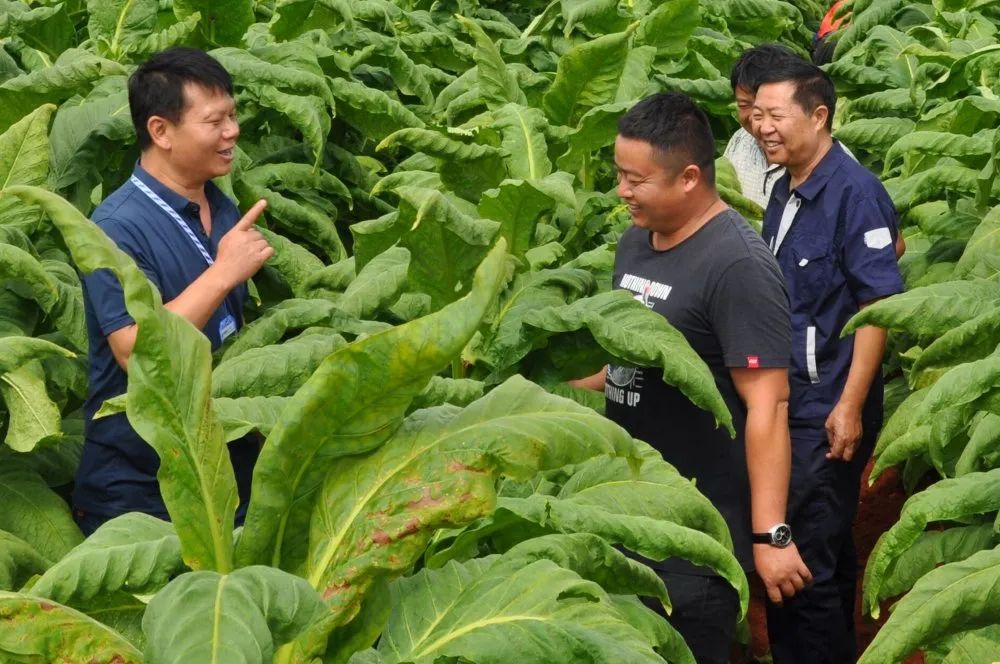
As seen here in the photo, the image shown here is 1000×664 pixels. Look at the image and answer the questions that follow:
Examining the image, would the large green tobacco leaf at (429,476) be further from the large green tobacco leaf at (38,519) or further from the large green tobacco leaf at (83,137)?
the large green tobacco leaf at (83,137)

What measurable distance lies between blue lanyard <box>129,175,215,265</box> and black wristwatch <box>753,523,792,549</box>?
1.33 meters

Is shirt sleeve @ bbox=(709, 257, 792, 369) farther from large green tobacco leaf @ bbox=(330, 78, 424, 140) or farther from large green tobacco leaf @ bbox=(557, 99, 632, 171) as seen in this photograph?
large green tobacco leaf @ bbox=(330, 78, 424, 140)

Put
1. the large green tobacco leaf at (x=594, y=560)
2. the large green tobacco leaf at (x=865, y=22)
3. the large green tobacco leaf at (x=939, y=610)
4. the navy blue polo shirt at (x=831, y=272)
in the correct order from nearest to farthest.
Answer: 1. the large green tobacco leaf at (x=594, y=560)
2. the large green tobacco leaf at (x=939, y=610)
3. the navy blue polo shirt at (x=831, y=272)
4. the large green tobacco leaf at (x=865, y=22)

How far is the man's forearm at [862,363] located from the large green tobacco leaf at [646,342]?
0.73m

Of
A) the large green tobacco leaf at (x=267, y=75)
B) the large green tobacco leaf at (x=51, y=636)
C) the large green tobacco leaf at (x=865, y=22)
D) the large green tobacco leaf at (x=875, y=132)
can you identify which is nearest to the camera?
the large green tobacco leaf at (x=51, y=636)

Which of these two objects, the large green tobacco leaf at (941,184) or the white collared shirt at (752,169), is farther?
the white collared shirt at (752,169)

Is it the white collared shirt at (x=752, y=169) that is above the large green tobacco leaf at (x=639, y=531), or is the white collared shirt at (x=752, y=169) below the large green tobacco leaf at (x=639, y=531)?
below

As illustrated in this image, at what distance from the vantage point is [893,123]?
5664 mm

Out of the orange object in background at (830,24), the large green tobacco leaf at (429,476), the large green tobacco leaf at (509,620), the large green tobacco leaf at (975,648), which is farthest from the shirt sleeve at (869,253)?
the orange object in background at (830,24)

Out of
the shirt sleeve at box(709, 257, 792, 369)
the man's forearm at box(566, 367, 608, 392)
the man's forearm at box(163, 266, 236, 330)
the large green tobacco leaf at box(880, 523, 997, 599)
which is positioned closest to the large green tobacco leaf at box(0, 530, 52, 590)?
the man's forearm at box(163, 266, 236, 330)

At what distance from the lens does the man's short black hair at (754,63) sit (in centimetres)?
439

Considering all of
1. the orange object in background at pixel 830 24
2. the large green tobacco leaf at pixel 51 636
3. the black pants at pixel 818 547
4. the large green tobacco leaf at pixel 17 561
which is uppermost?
the large green tobacco leaf at pixel 51 636

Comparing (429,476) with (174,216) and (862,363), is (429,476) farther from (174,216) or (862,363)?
(862,363)

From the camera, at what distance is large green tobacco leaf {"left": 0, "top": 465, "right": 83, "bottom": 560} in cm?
318
